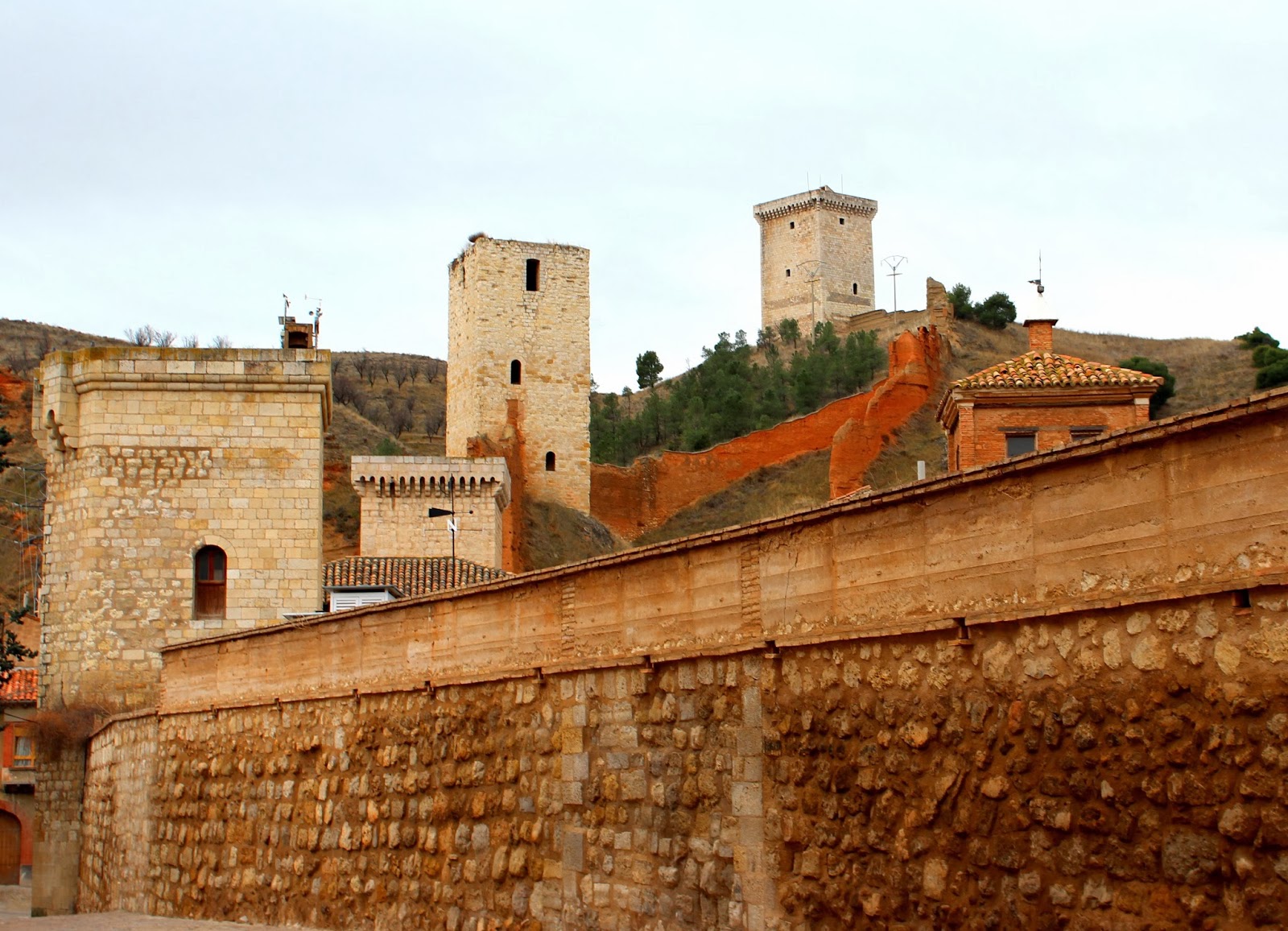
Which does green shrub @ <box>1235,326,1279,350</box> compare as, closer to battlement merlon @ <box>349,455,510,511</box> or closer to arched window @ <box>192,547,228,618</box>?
battlement merlon @ <box>349,455,510,511</box>

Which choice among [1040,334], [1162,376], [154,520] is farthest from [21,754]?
[1162,376]

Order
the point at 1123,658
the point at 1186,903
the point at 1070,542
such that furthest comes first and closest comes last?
1. the point at 1070,542
2. the point at 1123,658
3. the point at 1186,903

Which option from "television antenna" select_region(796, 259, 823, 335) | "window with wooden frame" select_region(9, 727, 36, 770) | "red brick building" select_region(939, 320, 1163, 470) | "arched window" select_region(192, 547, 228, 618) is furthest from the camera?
"television antenna" select_region(796, 259, 823, 335)

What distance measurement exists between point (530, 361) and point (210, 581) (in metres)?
32.1

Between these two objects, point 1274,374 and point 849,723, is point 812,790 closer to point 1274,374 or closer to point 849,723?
point 849,723

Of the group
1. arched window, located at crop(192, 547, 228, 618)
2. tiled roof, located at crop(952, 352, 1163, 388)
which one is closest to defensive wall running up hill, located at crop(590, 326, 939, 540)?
tiled roof, located at crop(952, 352, 1163, 388)

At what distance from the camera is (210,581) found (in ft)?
57.8

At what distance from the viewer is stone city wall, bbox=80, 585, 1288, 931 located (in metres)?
5.16

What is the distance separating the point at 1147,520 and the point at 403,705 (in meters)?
6.26

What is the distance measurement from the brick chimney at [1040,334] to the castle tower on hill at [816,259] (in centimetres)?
5409

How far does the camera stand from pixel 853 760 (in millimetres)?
6789

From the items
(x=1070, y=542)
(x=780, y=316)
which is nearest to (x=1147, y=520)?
(x=1070, y=542)

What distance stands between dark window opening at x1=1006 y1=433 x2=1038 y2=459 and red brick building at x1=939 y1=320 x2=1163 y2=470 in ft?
0.04

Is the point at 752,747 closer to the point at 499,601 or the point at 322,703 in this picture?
the point at 499,601
